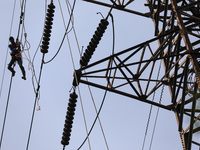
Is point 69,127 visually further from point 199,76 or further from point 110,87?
point 199,76

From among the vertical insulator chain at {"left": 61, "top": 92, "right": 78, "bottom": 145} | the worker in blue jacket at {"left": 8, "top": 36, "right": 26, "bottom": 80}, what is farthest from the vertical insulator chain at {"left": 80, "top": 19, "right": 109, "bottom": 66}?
the worker in blue jacket at {"left": 8, "top": 36, "right": 26, "bottom": 80}

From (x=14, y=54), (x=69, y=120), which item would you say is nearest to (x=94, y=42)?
(x=69, y=120)

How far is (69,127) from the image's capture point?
42.8ft

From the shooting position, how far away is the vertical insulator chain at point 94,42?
13.5m

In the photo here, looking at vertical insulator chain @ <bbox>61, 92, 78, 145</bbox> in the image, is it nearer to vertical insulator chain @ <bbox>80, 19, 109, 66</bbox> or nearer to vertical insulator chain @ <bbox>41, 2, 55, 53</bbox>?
vertical insulator chain @ <bbox>80, 19, 109, 66</bbox>

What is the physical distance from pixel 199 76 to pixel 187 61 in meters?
0.76

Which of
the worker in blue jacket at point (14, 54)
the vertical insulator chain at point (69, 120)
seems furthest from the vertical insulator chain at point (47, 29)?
the vertical insulator chain at point (69, 120)

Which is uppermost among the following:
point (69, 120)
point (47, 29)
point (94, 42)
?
point (47, 29)

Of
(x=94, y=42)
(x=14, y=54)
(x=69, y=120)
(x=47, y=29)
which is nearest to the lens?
(x=69, y=120)

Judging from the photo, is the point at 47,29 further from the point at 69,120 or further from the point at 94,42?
the point at 69,120

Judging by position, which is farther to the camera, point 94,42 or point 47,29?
point 47,29

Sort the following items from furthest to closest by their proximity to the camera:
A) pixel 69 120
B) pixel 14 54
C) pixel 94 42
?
pixel 14 54, pixel 94 42, pixel 69 120

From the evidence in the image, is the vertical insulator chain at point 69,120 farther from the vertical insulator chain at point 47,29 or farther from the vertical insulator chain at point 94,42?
the vertical insulator chain at point 47,29

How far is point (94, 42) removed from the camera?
13.6 meters
